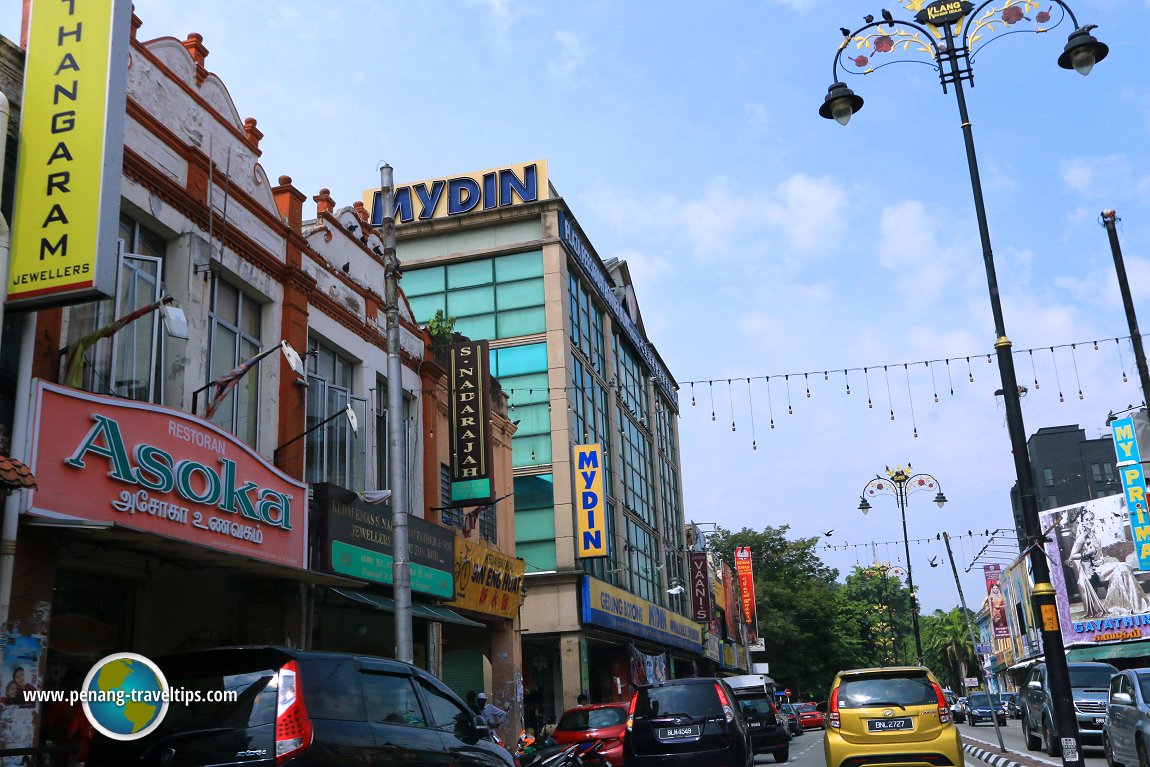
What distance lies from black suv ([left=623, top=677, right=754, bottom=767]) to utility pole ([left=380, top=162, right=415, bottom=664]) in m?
3.21

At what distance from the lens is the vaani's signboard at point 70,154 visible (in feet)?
34.4

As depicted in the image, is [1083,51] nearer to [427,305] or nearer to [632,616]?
[427,305]

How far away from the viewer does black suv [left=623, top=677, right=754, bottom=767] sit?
41.9 ft

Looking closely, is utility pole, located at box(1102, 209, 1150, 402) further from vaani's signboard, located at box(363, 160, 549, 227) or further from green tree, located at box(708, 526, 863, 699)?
green tree, located at box(708, 526, 863, 699)

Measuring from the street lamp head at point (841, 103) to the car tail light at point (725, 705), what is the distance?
821 centimetres

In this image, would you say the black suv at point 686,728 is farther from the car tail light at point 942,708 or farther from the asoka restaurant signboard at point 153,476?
the asoka restaurant signboard at point 153,476

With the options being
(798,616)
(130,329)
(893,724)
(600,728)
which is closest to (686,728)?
(893,724)

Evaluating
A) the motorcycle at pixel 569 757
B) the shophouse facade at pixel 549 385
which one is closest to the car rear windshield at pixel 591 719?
the motorcycle at pixel 569 757

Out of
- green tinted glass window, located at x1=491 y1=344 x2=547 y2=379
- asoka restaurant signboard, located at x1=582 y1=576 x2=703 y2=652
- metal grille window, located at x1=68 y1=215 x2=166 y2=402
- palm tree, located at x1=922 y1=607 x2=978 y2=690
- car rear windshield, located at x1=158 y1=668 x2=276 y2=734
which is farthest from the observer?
palm tree, located at x1=922 y1=607 x2=978 y2=690

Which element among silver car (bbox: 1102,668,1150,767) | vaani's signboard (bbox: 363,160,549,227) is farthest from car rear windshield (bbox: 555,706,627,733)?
vaani's signboard (bbox: 363,160,549,227)

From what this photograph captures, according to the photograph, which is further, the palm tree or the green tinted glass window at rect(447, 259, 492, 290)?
the palm tree

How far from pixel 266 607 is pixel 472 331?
21.1 m

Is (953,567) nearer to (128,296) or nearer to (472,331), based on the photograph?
(472,331)

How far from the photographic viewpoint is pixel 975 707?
47.3 m
